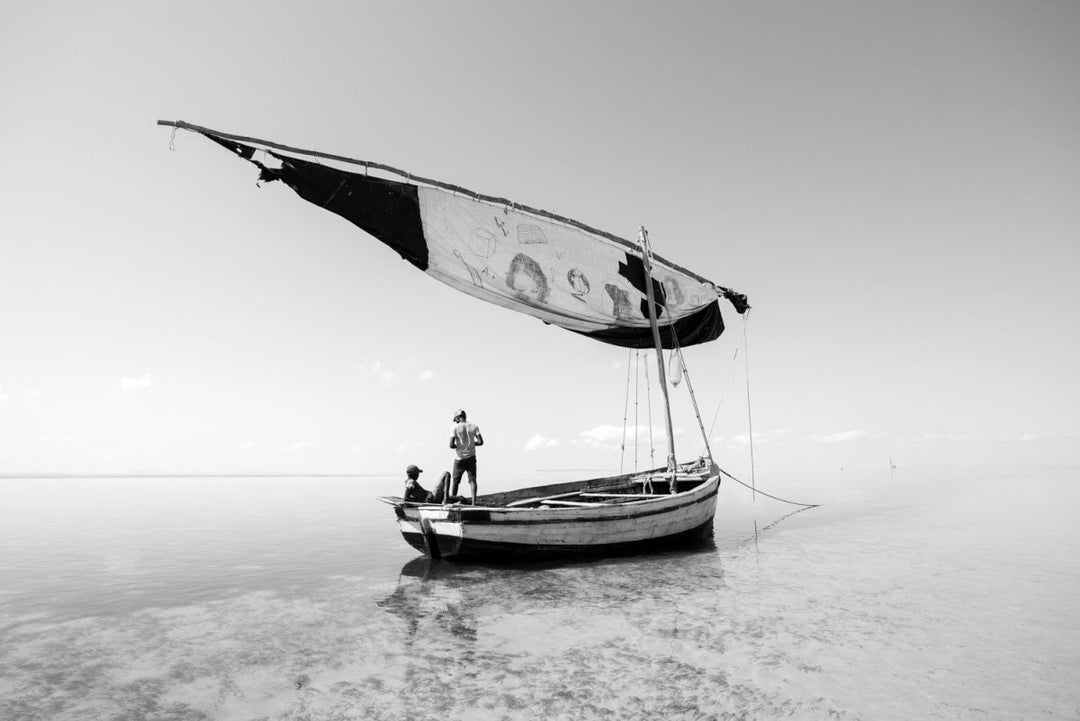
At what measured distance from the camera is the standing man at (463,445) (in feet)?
38.5

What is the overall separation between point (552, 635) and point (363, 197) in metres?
8.80

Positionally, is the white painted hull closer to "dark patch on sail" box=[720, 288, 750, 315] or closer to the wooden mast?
the wooden mast

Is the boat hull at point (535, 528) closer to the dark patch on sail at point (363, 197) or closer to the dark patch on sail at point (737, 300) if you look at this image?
the dark patch on sail at point (363, 197)

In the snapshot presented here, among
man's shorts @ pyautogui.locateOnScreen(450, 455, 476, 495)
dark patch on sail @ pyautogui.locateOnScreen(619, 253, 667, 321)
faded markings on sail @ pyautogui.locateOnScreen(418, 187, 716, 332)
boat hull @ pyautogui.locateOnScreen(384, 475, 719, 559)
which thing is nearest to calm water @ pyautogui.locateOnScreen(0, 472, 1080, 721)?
boat hull @ pyautogui.locateOnScreen(384, 475, 719, 559)

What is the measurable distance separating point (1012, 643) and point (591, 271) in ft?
37.2

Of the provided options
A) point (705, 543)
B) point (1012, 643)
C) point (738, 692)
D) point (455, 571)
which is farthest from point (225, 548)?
point (1012, 643)

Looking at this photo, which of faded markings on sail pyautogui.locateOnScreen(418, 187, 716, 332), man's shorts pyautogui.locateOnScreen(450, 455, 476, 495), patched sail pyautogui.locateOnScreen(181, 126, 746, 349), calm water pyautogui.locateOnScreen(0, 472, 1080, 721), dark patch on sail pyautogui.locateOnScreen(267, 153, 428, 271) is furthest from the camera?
faded markings on sail pyautogui.locateOnScreen(418, 187, 716, 332)

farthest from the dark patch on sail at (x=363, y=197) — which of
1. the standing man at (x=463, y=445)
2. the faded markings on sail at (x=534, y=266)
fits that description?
the standing man at (x=463, y=445)

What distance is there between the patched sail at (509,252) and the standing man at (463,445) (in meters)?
3.11

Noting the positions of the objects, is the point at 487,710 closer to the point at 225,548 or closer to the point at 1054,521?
the point at 225,548

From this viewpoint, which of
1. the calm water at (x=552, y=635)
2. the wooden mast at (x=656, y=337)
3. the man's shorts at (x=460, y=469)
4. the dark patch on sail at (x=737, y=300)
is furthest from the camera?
the dark patch on sail at (x=737, y=300)

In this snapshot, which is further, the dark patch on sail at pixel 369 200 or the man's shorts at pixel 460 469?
the man's shorts at pixel 460 469

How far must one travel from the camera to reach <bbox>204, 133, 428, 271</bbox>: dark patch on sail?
9969mm

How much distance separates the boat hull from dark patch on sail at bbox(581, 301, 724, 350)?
19.2ft
